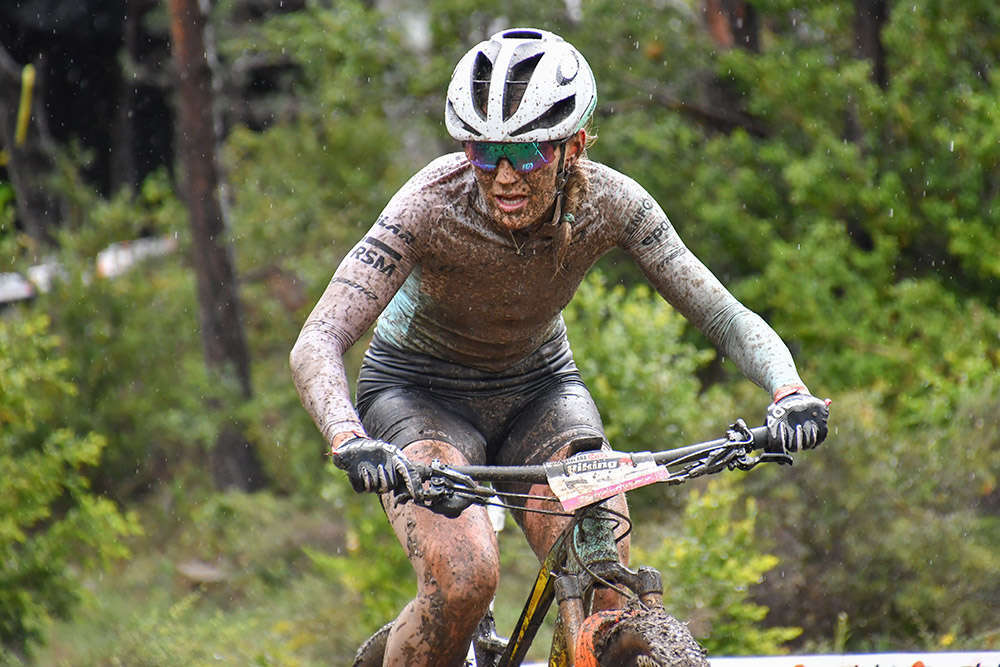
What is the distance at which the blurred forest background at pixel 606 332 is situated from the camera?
23.0 ft

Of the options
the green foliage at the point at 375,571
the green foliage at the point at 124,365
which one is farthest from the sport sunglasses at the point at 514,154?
the green foliage at the point at 124,365

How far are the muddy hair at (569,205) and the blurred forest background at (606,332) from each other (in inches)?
117

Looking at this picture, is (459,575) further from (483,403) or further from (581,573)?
(483,403)

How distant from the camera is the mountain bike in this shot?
3193mm

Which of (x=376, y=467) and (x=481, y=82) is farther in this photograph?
(x=481, y=82)

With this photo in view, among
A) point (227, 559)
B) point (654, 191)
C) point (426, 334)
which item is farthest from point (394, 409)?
point (654, 191)

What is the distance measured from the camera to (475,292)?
3918 millimetres

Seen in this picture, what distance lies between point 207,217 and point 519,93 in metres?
9.46

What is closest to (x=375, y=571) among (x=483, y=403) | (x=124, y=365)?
(x=483, y=403)

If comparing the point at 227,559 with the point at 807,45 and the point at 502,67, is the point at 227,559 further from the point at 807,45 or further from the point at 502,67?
the point at 502,67

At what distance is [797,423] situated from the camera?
3.33 m

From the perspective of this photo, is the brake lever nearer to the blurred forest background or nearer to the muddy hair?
the muddy hair

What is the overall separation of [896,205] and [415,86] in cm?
491

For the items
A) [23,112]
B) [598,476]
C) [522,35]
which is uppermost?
[23,112]
